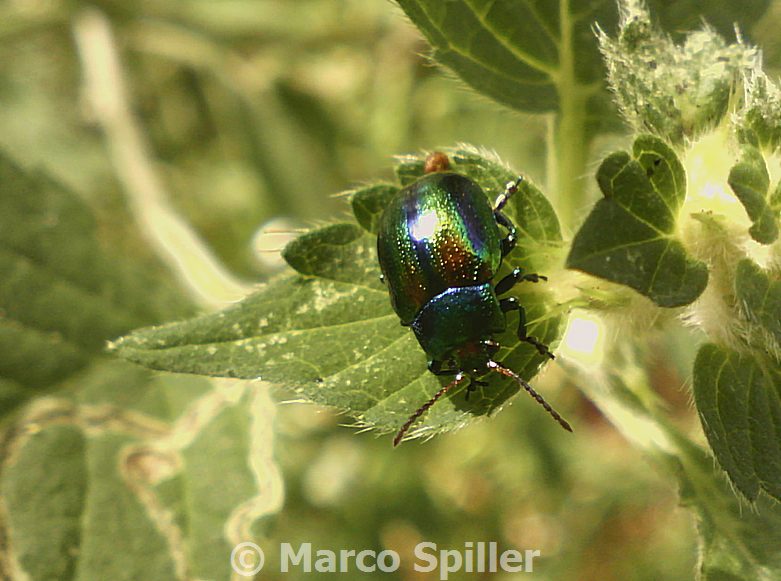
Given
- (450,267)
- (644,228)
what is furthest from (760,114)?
(450,267)

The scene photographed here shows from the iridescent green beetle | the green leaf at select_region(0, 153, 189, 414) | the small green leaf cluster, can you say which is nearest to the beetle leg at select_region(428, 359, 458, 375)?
the iridescent green beetle

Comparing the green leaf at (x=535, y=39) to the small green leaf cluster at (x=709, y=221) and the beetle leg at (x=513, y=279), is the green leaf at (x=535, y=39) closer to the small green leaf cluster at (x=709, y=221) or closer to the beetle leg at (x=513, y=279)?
the small green leaf cluster at (x=709, y=221)

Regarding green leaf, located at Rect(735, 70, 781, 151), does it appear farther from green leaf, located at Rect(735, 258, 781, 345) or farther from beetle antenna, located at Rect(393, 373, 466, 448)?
beetle antenna, located at Rect(393, 373, 466, 448)

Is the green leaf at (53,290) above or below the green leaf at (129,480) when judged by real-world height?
above

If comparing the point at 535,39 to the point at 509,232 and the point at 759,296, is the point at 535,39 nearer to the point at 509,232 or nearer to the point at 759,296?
the point at 509,232

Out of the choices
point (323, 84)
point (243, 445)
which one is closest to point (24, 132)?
point (323, 84)

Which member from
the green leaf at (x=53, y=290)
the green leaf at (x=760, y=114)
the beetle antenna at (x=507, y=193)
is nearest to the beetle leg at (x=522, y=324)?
the beetle antenna at (x=507, y=193)
